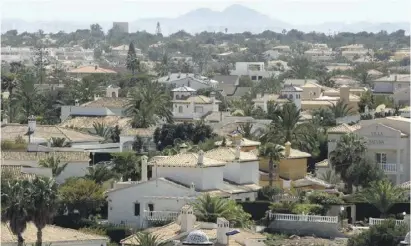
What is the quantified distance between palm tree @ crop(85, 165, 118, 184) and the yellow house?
583 centimetres

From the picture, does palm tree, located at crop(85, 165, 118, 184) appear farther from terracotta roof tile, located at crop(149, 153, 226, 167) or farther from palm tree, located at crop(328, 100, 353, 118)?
palm tree, located at crop(328, 100, 353, 118)

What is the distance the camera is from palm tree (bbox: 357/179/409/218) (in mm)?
53219

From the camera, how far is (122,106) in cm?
9381

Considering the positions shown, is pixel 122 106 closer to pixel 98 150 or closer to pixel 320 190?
pixel 98 150

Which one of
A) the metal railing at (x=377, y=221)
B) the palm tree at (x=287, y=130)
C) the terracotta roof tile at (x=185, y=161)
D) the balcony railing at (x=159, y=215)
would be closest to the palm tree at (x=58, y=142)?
the palm tree at (x=287, y=130)

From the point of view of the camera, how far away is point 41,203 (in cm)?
4053

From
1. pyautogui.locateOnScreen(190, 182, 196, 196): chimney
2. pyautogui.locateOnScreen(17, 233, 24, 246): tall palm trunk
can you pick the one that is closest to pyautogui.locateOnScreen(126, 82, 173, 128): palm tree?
pyautogui.locateOnScreen(190, 182, 196, 196): chimney

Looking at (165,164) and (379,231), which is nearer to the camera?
(379,231)

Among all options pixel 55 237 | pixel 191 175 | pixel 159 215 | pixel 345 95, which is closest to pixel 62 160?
pixel 191 175

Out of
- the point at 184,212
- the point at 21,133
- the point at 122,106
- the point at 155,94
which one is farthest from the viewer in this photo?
the point at 122,106

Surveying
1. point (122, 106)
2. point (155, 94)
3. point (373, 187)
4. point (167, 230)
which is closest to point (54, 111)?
point (122, 106)

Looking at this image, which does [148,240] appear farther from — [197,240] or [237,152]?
[237,152]

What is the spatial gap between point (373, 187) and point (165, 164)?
22.9 ft

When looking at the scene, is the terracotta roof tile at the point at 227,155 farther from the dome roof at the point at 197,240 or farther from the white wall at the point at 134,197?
the dome roof at the point at 197,240
